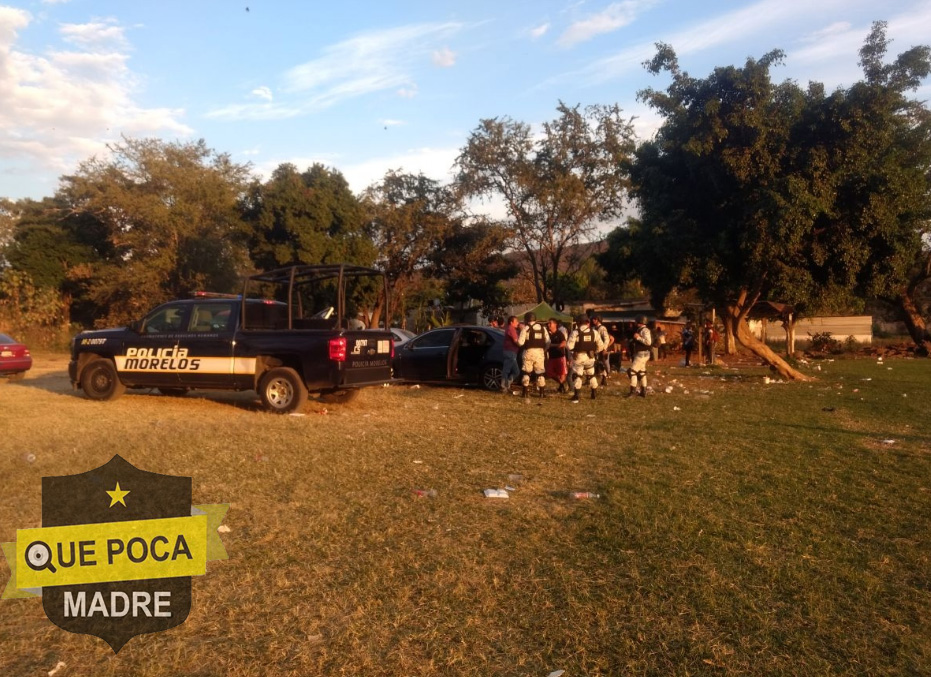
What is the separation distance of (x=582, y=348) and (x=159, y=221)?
2598 centimetres

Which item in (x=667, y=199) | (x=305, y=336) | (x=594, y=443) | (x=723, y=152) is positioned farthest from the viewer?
(x=667, y=199)

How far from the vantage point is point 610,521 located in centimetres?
549

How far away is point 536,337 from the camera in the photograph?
13641 mm

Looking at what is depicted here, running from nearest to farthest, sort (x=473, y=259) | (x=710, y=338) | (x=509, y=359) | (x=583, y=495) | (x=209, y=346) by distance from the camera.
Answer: (x=583, y=495) → (x=209, y=346) → (x=509, y=359) → (x=710, y=338) → (x=473, y=259)

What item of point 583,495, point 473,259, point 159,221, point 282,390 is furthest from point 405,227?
point 583,495

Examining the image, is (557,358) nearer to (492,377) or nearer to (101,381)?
(492,377)

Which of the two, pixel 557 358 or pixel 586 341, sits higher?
pixel 586 341

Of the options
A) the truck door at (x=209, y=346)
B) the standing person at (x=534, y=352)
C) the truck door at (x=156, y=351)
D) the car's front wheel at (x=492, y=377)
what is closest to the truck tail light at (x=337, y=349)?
the truck door at (x=209, y=346)

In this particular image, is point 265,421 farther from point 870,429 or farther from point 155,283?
point 155,283

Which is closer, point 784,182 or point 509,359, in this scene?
point 509,359

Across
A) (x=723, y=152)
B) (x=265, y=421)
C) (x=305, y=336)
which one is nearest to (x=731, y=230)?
(x=723, y=152)

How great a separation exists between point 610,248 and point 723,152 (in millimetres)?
7394

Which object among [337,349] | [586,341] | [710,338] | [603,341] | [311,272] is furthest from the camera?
[710,338]
